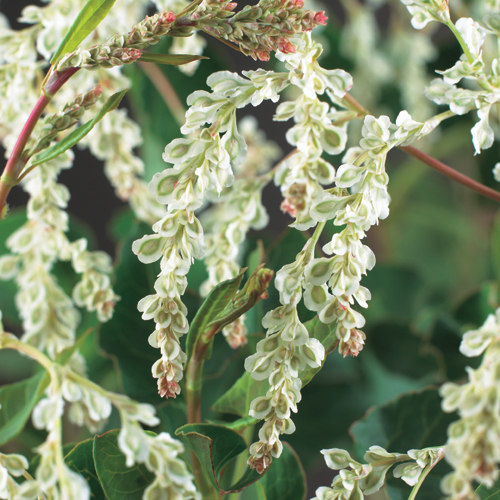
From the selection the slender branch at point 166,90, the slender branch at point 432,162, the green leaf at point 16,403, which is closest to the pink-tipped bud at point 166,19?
the slender branch at point 432,162


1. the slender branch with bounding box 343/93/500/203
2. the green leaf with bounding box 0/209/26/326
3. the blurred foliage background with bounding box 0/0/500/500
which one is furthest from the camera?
the green leaf with bounding box 0/209/26/326

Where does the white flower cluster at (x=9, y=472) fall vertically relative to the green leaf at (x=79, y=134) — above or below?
below

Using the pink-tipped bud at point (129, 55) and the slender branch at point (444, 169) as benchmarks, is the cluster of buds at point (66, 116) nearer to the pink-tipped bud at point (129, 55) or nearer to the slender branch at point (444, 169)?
the pink-tipped bud at point (129, 55)

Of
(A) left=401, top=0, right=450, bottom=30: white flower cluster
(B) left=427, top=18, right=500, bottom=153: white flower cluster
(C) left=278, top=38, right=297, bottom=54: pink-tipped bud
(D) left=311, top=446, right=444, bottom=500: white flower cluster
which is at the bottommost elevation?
(D) left=311, top=446, right=444, bottom=500: white flower cluster

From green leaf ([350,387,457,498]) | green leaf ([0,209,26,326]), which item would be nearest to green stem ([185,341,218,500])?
green leaf ([350,387,457,498])

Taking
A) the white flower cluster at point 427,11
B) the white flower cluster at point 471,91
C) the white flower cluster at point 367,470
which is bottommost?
the white flower cluster at point 367,470

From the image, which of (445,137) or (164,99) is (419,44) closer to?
(445,137)

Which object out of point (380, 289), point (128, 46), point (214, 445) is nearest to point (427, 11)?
point (128, 46)

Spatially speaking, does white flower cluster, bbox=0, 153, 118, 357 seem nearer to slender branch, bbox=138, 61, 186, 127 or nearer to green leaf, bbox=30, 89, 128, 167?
green leaf, bbox=30, 89, 128, 167
